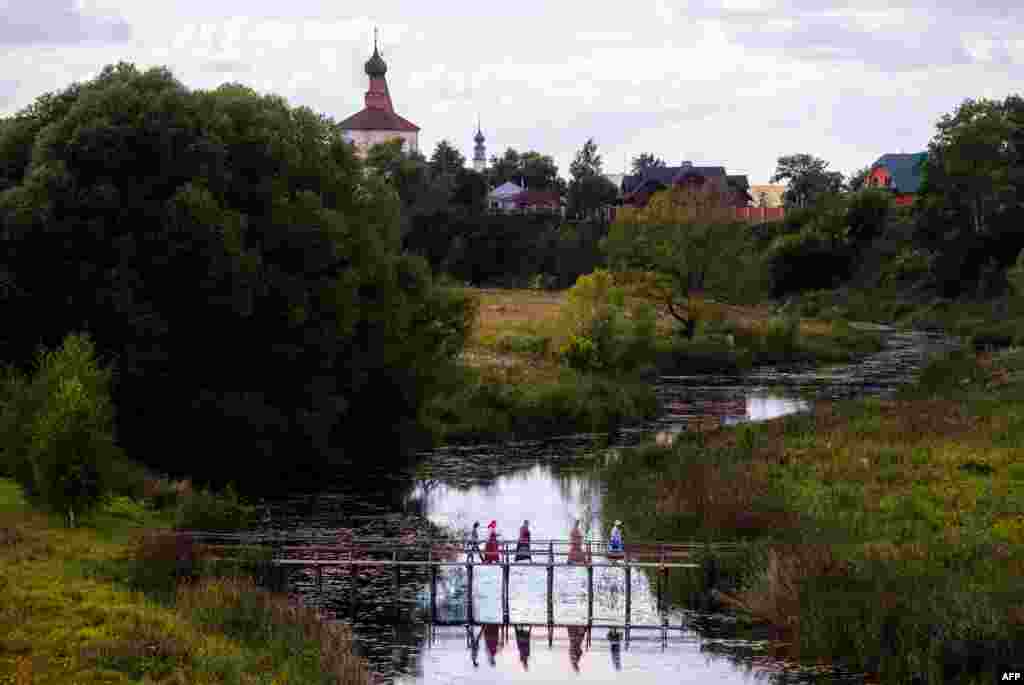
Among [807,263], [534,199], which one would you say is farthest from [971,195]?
[534,199]

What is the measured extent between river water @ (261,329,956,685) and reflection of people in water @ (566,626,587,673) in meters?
0.04

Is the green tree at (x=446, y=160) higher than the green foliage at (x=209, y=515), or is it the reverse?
the green tree at (x=446, y=160)

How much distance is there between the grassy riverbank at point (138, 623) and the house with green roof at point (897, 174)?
132424mm

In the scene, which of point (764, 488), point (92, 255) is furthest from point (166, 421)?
point (764, 488)

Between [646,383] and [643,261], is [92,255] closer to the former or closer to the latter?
[646,383]

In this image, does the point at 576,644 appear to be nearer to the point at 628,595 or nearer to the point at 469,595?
the point at 628,595

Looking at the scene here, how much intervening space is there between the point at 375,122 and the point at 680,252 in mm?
101294

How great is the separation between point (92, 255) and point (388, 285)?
10.5 m

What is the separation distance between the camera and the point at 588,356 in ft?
245

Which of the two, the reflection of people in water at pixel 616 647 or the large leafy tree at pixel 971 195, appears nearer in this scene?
the reflection of people in water at pixel 616 647

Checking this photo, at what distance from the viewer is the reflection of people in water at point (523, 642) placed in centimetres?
3209

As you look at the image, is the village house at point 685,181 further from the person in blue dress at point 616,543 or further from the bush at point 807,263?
the person in blue dress at point 616,543

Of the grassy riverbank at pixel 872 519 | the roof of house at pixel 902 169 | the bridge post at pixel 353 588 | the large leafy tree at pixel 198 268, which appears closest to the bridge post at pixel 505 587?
the bridge post at pixel 353 588

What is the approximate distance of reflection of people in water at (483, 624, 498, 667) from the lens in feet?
106
